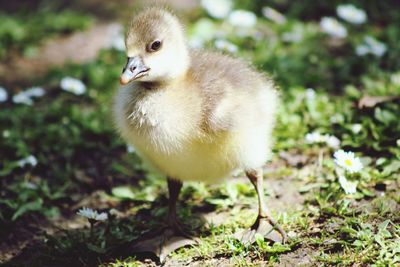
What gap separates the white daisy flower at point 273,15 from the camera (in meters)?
6.18

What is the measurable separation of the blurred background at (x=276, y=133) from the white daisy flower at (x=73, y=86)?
13 millimetres

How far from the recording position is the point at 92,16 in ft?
22.7

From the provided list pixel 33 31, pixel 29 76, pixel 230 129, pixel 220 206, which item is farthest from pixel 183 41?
pixel 33 31

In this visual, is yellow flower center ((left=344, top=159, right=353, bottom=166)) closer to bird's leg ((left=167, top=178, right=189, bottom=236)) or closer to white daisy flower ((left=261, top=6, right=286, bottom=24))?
bird's leg ((left=167, top=178, right=189, bottom=236))

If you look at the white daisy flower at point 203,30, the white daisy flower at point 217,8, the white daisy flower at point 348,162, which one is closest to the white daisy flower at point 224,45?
the white daisy flower at point 203,30

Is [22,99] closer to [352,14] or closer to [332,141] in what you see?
[332,141]

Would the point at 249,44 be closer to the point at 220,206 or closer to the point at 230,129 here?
the point at 220,206

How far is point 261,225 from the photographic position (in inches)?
126

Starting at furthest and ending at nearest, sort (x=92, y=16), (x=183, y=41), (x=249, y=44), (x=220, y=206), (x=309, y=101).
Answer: (x=92, y=16), (x=249, y=44), (x=309, y=101), (x=220, y=206), (x=183, y=41)

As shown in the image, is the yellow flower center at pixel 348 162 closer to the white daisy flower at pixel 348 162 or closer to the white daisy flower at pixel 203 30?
the white daisy flower at pixel 348 162

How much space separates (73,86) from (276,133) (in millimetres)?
1922

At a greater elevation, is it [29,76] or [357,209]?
[29,76]

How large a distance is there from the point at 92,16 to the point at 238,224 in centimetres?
427

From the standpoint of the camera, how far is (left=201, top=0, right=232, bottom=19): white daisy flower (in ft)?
20.4
